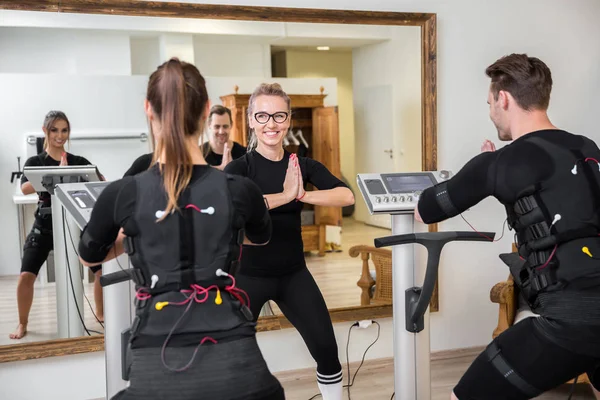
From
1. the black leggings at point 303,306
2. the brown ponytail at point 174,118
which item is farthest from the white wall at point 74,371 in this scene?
the brown ponytail at point 174,118

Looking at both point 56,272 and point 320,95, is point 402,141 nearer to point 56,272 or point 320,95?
point 320,95

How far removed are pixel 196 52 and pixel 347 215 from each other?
4.10ft

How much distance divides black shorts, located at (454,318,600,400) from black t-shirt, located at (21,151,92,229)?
2.26 m

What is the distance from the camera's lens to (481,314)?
177 inches

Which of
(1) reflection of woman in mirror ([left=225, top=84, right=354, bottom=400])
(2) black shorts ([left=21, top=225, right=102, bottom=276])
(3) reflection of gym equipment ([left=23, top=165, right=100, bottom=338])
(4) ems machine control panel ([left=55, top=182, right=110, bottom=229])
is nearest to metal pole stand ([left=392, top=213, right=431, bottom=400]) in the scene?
(1) reflection of woman in mirror ([left=225, top=84, right=354, bottom=400])

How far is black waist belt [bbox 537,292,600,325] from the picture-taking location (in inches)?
83.4

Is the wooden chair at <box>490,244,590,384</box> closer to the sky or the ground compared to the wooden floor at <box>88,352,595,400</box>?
closer to the sky

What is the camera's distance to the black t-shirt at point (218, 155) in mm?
3791

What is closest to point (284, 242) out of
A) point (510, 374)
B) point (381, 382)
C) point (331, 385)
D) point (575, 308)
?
point (331, 385)

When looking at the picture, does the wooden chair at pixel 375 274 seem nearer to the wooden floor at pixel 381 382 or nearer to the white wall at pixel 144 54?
the wooden floor at pixel 381 382

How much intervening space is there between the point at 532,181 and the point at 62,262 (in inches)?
94.6

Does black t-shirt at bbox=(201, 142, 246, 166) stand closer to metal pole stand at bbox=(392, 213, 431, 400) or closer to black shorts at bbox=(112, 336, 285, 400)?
metal pole stand at bbox=(392, 213, 431, 400)

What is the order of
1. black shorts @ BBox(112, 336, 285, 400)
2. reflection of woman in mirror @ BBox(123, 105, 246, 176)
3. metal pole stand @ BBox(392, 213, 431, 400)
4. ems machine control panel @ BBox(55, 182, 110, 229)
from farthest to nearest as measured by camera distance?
reflection of woman in mirror @ BBox(123, 105, 246, 176) → metal pole stand @ BBox(392, 213, 431, 400) → ems machine control panel @ BBox(55, 182, 110, 229) → black shorts @ BBox(112, 336, 285, 400)

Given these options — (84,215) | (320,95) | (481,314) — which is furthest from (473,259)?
(84,215)
